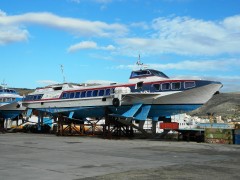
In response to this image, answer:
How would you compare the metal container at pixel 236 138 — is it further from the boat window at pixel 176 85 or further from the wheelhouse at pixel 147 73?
the wheelhouse at pixel 147 73

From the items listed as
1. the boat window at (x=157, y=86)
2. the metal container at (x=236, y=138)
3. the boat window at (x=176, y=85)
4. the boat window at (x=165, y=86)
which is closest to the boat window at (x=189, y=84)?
the boat window at (x=176, y=85)

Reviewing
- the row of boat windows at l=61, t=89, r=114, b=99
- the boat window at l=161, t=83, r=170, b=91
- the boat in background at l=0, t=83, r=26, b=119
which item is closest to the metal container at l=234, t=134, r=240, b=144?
the boat window at l=161, t=83, r=170, b=91

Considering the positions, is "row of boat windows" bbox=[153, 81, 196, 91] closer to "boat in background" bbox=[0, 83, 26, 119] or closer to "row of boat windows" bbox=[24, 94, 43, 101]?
"row of boat windows" bbox=[24, 94, 43, 101]

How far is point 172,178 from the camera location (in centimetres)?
1029

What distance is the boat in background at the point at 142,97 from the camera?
29.3 m

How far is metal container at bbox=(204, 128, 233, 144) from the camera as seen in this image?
2664 centimetres

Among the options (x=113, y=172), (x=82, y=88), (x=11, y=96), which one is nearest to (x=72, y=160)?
(x=113, y=172)

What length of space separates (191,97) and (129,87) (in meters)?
6.27

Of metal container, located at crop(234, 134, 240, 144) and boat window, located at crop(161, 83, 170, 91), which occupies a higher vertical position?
boat window, located at crop(161, 83, 170, 91)

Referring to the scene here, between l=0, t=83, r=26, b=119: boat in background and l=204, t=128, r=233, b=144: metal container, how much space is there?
93.7 feet

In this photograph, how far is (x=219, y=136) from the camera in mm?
27031

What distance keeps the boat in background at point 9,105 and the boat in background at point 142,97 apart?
1200 cm

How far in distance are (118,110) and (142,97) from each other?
140 inches

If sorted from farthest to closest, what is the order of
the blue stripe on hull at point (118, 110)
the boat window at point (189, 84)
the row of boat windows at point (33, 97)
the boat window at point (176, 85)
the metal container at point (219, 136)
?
the row of boat windows at point (33, 97)
the blue stripe on hull at point (118, 110)
the boat window at point (176, 85)
the boat window at point (189, 84)
the metal container at point (219, 136)
